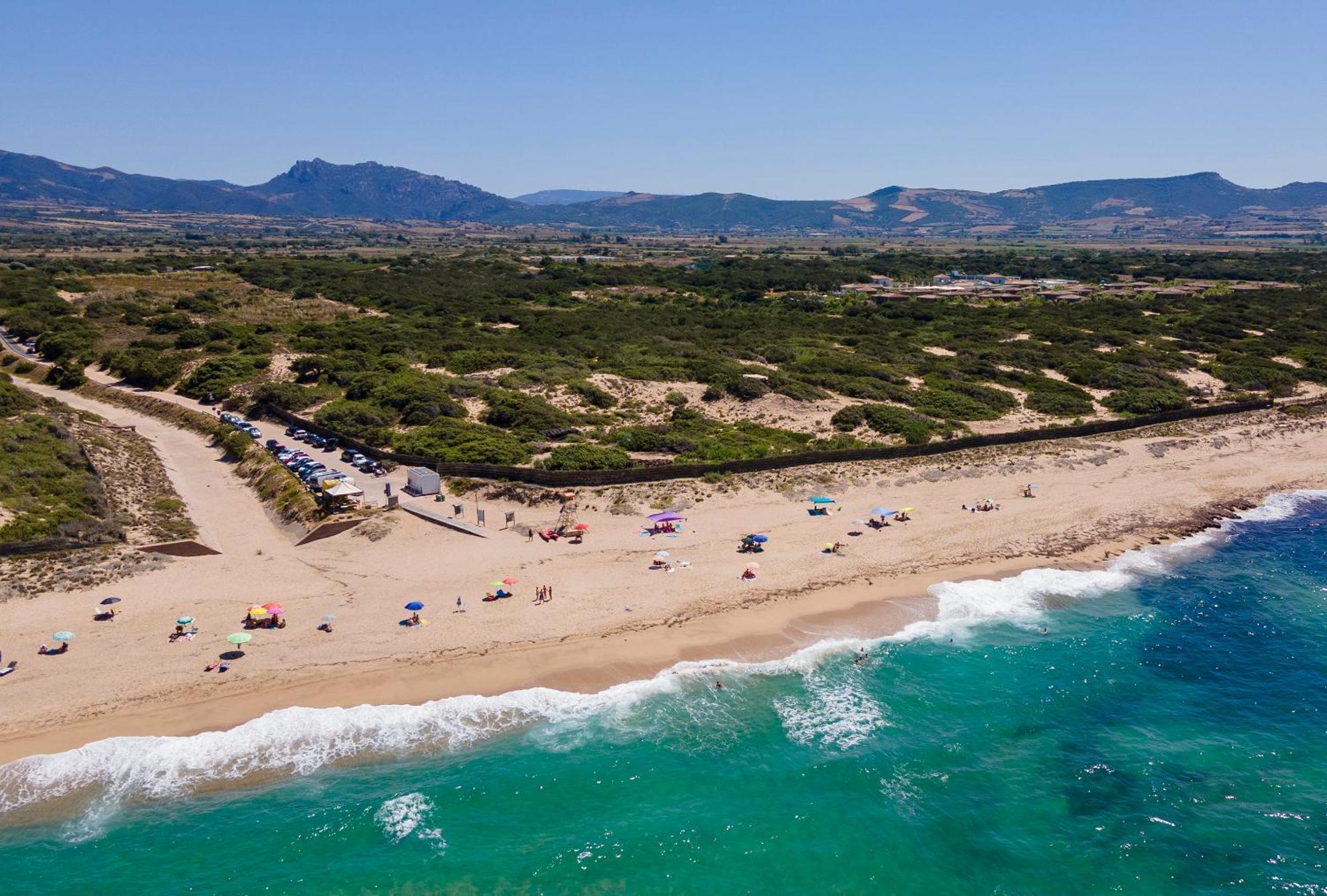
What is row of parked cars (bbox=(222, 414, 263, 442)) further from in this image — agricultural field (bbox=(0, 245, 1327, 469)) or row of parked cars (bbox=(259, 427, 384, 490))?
agricultural field (bbox=(0, 245, 1327, 469))

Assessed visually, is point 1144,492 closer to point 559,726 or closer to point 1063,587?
point 1063,587

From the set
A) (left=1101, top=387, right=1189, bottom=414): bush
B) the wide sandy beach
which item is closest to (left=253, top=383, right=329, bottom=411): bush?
the wide sandy beach

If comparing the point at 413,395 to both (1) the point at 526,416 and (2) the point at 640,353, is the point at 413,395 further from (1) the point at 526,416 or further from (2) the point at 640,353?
(2) the point at 640,353

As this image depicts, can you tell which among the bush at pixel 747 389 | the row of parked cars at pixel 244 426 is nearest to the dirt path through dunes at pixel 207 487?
the row of parked cars at pixel 244 426

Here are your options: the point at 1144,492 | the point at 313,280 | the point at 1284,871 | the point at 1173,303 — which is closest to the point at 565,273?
the point at 313,280

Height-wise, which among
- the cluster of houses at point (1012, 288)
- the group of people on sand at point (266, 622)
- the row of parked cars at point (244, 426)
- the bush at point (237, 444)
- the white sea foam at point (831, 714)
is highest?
the cluster of houses at point (1012, 288)

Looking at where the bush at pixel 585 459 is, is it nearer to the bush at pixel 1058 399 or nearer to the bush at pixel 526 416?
the bush at pixel 526 416
